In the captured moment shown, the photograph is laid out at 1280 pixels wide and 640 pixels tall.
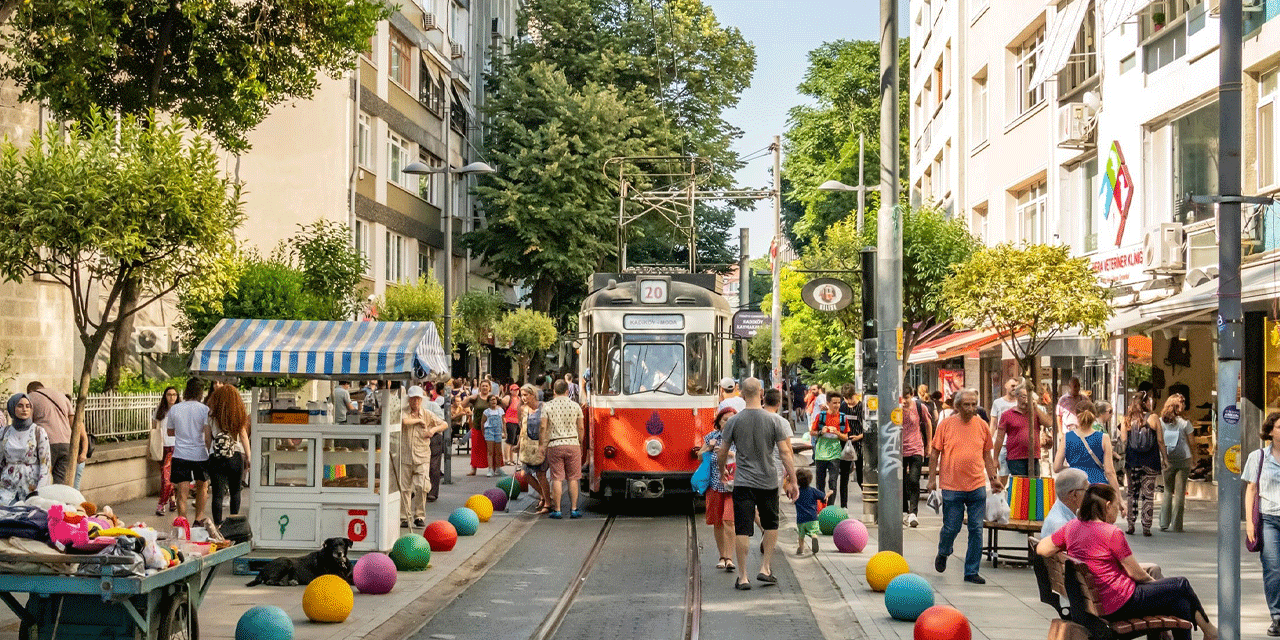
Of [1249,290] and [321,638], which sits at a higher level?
[1249,290]

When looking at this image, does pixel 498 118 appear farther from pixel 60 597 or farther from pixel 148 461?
pixel 60 597

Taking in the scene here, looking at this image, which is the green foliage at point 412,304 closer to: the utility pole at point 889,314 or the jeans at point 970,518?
the utility pole at point 889,314

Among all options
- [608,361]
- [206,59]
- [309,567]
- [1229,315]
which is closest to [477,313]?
Answer: [608,361]

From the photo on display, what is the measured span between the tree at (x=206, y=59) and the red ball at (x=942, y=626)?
39.5 ft

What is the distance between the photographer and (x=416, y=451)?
16.5 meters

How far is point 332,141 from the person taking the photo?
112 feet

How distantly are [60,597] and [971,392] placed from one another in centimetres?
791

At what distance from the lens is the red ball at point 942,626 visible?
884 centimetres

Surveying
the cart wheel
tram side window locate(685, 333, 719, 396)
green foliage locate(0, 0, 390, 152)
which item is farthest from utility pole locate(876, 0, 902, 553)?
green foliage locate(0, 0, 390, 152)

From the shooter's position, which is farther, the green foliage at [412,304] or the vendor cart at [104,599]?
the green foliage at [412,304]

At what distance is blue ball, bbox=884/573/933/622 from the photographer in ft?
33.9

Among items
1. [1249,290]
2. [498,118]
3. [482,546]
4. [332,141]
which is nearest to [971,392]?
[482,546]

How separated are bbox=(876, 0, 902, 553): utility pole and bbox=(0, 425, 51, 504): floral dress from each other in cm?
782

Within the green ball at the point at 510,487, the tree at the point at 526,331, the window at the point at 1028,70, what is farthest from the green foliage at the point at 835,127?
the green ball at the point at 510,487
